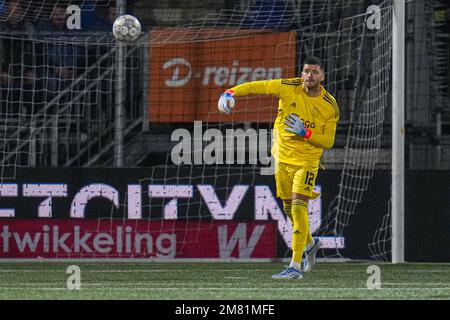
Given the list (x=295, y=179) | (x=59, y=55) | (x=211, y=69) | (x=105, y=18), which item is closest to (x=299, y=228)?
(x=295, y=179)

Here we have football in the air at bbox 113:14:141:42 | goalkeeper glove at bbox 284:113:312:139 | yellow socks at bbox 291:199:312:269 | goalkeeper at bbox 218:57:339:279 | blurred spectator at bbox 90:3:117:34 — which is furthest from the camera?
blurred spectator at bbox 90:3:117:34

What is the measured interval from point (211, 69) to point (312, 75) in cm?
421

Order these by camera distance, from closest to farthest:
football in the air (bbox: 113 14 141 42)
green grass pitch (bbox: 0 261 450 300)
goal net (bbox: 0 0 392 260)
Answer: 1. green grass pitch (bbox: 0 261 450 300)
2. football in the air (bbox: 113 14 141 42)
3. goal net (bbox: 0 0 392 260)

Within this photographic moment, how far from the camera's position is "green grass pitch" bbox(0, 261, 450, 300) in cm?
993

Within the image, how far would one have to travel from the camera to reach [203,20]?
54.6ft

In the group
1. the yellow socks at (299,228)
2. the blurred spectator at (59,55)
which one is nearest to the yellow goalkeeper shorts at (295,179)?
the yellow socks at (299,228)

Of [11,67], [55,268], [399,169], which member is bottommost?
[55,268]

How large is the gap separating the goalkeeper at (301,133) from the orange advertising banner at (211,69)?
357 cm

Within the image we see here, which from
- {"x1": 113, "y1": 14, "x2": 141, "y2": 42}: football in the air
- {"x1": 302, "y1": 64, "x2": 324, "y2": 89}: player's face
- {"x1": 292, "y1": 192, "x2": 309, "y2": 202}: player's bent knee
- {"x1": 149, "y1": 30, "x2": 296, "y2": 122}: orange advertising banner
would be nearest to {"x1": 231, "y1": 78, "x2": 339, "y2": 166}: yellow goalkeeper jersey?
{"x1": 302, "y1": 64, "x2": 324, "y2": 89}: player's face

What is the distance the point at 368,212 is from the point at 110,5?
446 cm

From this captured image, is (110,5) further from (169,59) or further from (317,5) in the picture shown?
(317,5)

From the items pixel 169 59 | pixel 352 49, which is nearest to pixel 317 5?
pixel 352 49

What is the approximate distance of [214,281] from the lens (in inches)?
465

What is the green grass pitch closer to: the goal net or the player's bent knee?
the goal net
